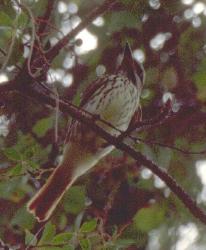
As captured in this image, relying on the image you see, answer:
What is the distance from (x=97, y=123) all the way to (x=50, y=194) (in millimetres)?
513

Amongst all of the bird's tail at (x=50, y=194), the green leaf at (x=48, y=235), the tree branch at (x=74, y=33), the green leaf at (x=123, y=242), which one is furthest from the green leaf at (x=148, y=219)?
the tree branch at (x=74, y=33)

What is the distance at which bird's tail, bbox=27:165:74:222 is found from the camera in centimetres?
265

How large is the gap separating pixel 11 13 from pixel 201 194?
1.57 metres

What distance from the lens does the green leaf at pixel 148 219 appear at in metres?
2.65

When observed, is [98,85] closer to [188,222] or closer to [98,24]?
[98,24]

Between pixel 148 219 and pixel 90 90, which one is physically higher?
pixel 90 90

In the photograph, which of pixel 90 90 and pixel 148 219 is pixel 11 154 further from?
pixel 90 90

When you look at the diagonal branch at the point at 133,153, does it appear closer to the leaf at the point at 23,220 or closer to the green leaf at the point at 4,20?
the green leaf at the point at 4,20

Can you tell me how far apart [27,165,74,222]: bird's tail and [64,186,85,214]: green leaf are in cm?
9

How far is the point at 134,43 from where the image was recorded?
12.4 feet

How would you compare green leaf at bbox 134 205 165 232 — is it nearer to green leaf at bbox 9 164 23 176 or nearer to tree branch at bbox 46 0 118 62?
green leaf at bbox 9 164 23 176

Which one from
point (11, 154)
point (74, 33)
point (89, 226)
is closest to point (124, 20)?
point (74, 33)

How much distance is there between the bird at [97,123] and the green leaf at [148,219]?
354mm

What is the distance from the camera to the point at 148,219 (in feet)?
8.76
